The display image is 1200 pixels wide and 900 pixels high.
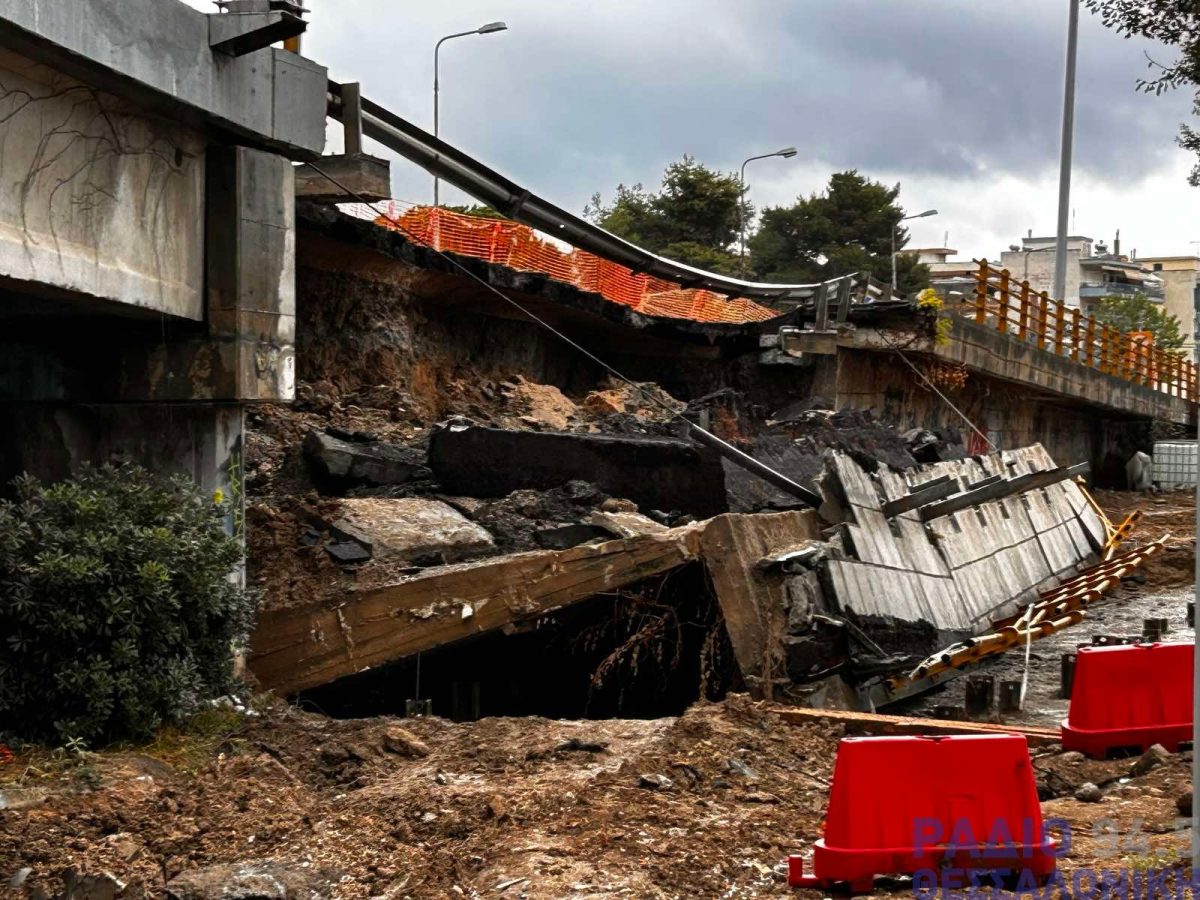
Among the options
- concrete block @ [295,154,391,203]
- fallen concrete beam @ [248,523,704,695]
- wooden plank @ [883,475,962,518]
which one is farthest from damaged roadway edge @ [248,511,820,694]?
wooden plank @ [883,475,962,518]

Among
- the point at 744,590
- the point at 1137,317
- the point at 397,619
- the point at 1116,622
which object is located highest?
the point at 1137,317

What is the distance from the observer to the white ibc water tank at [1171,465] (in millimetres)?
36438

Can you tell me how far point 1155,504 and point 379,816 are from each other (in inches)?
1118

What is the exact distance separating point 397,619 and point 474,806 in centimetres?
283

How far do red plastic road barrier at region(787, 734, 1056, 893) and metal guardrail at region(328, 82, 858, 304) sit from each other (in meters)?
6.22

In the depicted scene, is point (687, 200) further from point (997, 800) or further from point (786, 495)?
point (997, 800)

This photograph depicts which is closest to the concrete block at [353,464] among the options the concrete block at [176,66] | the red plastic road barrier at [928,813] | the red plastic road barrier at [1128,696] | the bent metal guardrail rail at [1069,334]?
the concrete block at [176,66]

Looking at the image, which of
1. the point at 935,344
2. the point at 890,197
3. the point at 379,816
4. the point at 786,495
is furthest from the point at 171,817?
the point at 890,197

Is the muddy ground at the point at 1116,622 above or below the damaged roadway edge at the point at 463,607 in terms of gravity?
below

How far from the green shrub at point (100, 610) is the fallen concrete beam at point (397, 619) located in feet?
4.35

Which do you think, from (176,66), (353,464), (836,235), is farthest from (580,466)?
(836,235)

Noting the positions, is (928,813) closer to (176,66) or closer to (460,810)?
(460,810)

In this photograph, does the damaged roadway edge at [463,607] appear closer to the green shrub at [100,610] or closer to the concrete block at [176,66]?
the green shrub at [100,610]

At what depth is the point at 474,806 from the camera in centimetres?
666
